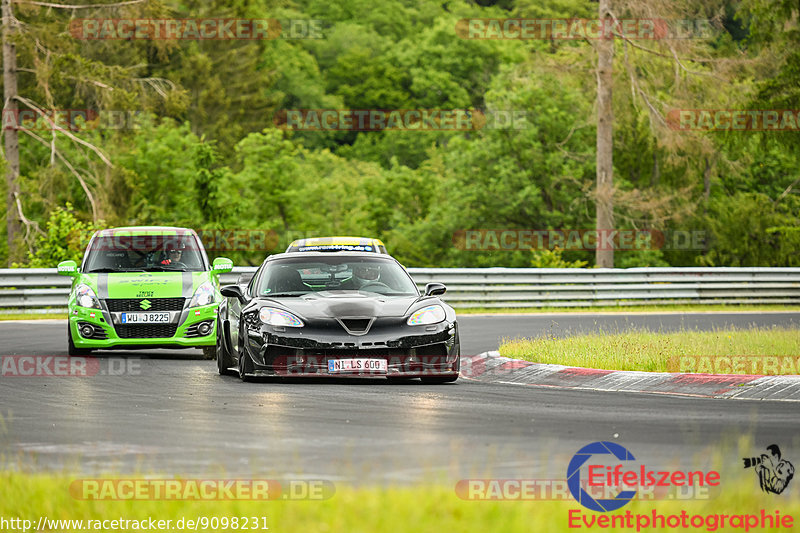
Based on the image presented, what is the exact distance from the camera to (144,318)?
58.0 feet

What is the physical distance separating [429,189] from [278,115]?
102 feet

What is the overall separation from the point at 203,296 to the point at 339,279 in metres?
2.87

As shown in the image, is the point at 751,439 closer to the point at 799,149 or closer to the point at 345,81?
the point at 799,149

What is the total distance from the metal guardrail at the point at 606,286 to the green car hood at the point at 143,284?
1151 centimetres

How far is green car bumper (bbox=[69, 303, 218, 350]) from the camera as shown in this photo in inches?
696

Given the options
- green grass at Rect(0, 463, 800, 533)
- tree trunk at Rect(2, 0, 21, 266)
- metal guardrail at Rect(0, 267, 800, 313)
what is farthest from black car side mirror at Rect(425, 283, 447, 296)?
tree trunk at Rect(2, 0, 21, 266)

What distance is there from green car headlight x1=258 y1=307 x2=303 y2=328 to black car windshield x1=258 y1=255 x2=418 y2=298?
675mm

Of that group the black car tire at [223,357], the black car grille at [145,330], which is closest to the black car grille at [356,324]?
the black car tire at [223,357]

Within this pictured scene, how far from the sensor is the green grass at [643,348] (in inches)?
611

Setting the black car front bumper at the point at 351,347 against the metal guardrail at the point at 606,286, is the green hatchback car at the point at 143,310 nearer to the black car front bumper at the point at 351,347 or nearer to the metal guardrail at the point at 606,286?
the black car front bumper at the point at 351,347

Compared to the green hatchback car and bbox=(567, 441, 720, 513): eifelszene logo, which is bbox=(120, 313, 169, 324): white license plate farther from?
bbox=(567, 441, 720, 513): eifelszene logo

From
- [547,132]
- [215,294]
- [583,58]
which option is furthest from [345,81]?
[215,294]

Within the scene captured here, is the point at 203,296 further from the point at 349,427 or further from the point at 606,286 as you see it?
the point at 606,286

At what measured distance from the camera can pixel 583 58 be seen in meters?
41.2
